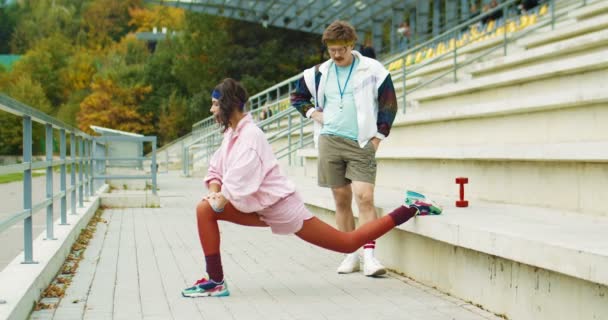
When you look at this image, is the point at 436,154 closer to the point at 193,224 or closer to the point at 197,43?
the point at 193,224

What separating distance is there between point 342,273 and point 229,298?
1275 mm

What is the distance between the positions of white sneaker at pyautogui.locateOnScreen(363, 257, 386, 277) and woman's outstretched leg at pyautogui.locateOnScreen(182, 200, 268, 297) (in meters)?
1.09

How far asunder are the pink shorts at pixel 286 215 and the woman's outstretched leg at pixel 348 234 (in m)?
0.07

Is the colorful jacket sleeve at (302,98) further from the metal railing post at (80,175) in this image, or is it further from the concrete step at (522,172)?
the metal railing post at (80,175)

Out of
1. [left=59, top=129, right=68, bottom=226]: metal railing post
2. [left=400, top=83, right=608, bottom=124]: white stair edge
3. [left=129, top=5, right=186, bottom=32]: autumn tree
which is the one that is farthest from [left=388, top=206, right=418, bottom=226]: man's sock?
[left=129, top=5, right=186, bottom=32]: autumn tree

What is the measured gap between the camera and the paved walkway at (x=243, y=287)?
215 inches

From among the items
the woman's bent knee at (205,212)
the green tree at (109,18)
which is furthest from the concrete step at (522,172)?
the green tree at (109,18)

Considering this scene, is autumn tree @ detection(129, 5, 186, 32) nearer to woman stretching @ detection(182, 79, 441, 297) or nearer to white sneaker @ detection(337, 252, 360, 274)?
white sneaker @ detection(337, 252, 360, 274)

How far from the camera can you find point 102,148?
20.7 meters

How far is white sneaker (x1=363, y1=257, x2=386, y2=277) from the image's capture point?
6723mm

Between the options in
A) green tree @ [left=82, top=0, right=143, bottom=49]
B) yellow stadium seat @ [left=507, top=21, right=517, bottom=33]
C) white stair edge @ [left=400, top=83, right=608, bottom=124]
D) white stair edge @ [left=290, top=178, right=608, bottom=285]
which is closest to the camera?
white stair edge @ [left=290, top=178, right=608, bottom=285]

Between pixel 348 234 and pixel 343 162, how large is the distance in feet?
2.55

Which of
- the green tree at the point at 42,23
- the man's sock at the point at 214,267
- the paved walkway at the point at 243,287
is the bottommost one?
the paved walkway at the point at 243,287

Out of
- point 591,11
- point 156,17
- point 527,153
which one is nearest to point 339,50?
point 527,153
